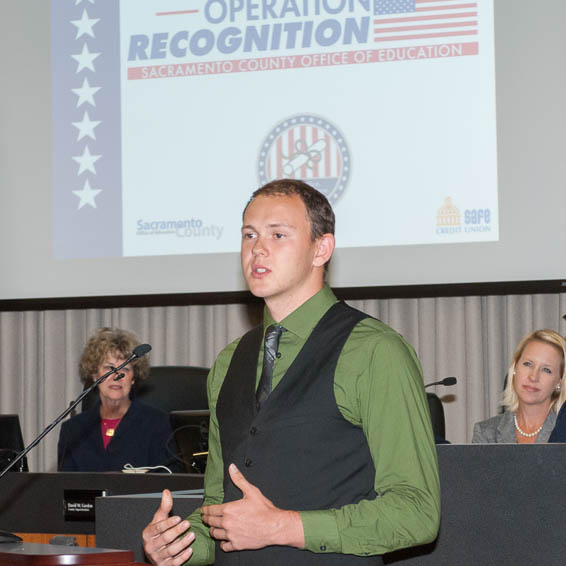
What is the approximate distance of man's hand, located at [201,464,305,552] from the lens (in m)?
1.45

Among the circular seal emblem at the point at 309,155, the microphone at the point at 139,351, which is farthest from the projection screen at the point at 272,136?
the microphone at the point at 139,351

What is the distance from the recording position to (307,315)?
66.8 inches

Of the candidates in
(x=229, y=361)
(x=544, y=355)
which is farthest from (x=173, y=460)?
(x=229, y=361)

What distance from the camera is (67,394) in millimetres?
4949

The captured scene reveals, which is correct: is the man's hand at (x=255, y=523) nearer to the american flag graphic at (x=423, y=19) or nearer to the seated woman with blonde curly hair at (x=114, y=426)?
the seated woman with blonde curly hair at (x=114, y=426)

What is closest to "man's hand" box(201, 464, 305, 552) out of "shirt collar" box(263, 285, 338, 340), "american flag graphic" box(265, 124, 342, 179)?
"shirt collar" box(263, 285, 338, 340)

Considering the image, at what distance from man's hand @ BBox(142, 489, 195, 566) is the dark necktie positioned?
24 centimetres

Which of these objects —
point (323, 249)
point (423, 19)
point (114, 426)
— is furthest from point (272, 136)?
point (323, 249)

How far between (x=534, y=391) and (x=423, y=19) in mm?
1576

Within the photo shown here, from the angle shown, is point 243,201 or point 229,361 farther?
point 243,201

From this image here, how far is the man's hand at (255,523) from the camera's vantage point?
4.75 ft

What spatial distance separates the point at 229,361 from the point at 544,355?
197cm

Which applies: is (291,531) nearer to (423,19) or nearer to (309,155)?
Answer: (309,155)

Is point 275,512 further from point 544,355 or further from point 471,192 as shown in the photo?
point 471,192
